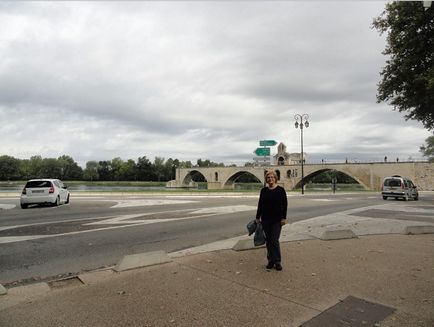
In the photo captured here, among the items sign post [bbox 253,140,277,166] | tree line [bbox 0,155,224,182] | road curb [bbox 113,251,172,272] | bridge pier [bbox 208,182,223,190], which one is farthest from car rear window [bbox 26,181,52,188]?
tree line [bbox 0,155,224,182]

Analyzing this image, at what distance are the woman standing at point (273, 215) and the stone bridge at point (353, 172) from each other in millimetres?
31499

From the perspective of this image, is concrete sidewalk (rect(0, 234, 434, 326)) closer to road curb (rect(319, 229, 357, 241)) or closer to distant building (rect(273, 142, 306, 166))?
road curb (rect(319, 229, 357, 241))

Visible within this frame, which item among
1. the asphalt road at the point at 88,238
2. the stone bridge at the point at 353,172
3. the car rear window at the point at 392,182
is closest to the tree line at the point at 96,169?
the stone bridge at the point at 353,172

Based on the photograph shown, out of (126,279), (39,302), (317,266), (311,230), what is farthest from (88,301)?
(311,230)

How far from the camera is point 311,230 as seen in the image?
396 inches

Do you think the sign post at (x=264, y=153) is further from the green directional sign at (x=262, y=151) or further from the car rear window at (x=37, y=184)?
the car rear window at (x=37, y=184)

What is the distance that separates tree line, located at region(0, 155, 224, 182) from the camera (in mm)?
123050

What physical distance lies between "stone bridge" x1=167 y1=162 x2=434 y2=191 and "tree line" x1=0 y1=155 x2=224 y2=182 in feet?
48.5

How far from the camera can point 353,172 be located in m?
70.6

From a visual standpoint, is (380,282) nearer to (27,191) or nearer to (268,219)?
(268,219)

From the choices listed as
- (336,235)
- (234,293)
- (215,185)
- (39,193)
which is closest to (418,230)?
(336,235)

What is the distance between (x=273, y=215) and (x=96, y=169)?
139 m

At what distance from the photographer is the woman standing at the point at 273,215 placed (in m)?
5.77

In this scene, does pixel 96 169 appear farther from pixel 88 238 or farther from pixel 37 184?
pixel 88 238
